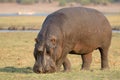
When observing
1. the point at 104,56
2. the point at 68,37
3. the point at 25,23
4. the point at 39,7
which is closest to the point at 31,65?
the point at 104,56

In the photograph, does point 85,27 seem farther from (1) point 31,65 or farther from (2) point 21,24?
(2) point 21,24

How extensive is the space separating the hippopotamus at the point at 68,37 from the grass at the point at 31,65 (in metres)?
0.40

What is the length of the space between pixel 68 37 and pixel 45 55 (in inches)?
40.0

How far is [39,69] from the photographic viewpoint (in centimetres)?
1235

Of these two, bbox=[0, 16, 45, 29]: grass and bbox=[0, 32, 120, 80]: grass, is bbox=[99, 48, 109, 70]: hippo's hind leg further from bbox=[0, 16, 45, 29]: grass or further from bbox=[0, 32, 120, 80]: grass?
bbox=[0, 16, 45, 29]: grass

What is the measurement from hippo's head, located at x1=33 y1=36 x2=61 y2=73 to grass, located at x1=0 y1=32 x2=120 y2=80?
0.64 ft

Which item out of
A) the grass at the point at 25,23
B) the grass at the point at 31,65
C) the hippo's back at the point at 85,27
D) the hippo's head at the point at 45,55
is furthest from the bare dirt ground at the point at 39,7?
the hippo's head at the point at 45,55

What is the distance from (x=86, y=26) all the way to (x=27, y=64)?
414 centimetres

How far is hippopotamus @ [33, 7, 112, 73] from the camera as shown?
1248 cm

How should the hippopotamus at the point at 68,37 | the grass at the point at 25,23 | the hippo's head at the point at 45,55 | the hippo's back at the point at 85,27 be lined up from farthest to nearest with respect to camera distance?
1. the grass at the point at 25,23
2. the hippo's back at the point at 85,27
3. the hippopotamus at the point at 68,37
4. the hippo's head at the point at 45,55

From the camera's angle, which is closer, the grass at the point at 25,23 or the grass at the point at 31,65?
the grass at the point at 31,65

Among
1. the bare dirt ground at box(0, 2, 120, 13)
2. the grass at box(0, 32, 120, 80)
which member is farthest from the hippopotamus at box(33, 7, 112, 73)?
the bare dirt ground at box(0, 2, 120, 13)

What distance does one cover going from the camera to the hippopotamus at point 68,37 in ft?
40.9

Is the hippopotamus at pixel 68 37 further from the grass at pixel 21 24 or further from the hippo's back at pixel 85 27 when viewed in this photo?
the grass at pixel 21 24
